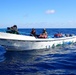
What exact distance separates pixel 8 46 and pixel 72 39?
35.8ft

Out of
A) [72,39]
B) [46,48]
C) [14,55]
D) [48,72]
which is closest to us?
[48,72]

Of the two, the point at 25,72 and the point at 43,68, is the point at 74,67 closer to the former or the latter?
the point at 43,68

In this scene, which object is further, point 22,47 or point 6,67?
point 22,47

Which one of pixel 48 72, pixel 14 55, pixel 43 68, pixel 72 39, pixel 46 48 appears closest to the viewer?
pixel 48 72

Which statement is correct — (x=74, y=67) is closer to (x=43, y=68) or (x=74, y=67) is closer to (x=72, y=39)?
(x=43, y=68)

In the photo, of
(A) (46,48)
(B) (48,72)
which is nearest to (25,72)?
(B) (48,72)

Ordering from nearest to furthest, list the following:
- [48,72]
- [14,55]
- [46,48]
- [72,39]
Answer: [48,72] < [14,55] < [46,48] < [72,39]

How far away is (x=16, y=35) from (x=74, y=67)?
6.29m

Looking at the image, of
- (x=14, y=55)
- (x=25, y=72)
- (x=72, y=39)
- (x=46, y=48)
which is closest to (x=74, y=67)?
(x=25, y=72)

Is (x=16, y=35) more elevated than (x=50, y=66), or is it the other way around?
(x=16, y=35)

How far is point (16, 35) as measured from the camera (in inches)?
635

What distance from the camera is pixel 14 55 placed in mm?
15914

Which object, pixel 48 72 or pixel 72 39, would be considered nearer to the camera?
pixel 48 72

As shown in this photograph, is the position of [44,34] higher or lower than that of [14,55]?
higher
